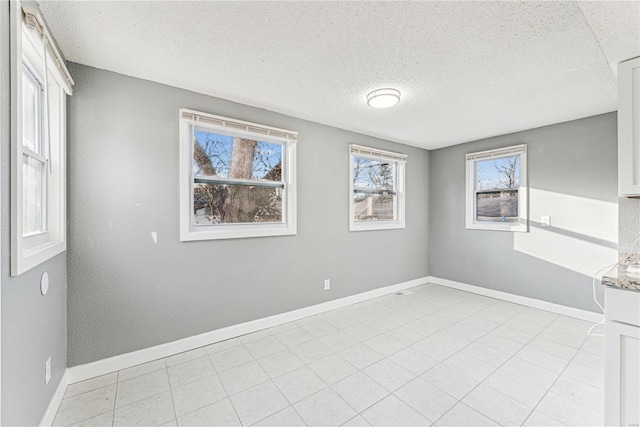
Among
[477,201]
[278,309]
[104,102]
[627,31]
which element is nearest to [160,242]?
[104,102]

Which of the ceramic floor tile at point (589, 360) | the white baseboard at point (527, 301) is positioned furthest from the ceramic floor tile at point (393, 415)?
the white baseboard at point (527, 301)

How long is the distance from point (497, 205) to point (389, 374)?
3.16 meters

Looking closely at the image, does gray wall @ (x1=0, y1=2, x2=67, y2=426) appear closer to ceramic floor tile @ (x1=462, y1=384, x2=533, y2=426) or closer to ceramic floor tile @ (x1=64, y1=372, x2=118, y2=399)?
ceramic floor tile @ (x1=64, y1=372, x2=118, y2=399)

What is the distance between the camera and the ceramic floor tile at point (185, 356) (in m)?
2.31

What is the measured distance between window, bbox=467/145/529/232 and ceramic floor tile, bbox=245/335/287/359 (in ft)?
11.1

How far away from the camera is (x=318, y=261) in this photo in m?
3.40

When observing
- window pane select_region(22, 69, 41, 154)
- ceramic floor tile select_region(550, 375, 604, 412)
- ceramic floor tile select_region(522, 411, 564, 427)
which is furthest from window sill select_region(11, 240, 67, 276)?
ceramic floor tile select_region(550, 375, 604, 412)

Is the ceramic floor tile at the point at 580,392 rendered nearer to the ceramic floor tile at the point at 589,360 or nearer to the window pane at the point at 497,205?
the ceramic floor tile at the point at 589,360

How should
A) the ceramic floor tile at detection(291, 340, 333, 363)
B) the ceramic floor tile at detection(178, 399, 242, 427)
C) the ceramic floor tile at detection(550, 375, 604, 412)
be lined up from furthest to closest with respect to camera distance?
the ceramic floor tile at detection(291, 340, 333, 363) < the ceramic floor tile at detection(550, 375, 604, 412) < the ceramic floor tile at detection(178, 399, 242, 427)

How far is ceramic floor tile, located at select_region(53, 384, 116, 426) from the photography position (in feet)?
5.49

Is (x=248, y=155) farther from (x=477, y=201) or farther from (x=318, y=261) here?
(x=477, y=201)

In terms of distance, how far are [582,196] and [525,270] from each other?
3.69 ft

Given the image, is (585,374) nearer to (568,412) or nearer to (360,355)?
(568,412)

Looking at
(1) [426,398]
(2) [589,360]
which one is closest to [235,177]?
(1) [426,398]
